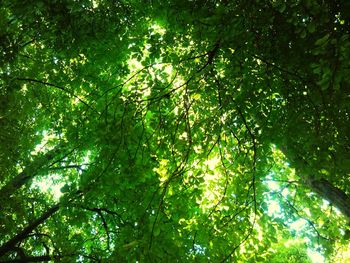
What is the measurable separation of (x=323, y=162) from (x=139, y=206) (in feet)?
9.48

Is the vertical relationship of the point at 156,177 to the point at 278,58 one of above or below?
above

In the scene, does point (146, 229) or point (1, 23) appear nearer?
point (146, 229)

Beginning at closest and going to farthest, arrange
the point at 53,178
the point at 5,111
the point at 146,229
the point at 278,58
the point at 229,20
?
the point at 229,20, the point at 278,58, the point at 146,229, the point at 5,111, the point at 53,178

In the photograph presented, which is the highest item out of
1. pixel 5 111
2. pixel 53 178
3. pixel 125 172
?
Result: pixel 53 178

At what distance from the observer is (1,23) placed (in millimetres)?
5125

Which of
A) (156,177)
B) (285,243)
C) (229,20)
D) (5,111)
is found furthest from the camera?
(285,243)

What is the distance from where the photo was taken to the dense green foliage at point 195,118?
3193 millimetres

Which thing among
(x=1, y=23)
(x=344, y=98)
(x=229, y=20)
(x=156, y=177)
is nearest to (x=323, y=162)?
(x=344, y=98)

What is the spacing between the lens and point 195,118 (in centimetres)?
505

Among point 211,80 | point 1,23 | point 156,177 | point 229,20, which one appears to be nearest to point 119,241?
point 156,177

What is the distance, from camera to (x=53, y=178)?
A: 1010 cm

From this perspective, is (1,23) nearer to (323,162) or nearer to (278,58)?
(278,58)

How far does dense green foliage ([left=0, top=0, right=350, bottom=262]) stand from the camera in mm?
3193

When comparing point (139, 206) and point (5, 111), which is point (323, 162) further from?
point (5, 111)
